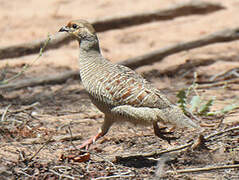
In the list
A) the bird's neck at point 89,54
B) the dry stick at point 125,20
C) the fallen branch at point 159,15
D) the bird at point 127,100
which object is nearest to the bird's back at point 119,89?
the bird at point 127,100

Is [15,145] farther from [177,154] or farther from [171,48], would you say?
[171,48]

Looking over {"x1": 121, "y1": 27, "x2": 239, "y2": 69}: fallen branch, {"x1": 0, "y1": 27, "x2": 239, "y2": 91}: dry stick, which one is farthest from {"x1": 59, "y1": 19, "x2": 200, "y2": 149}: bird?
{"x1": 121, "y1": 27, "x2": 239, "y2": 69}: fallen branch

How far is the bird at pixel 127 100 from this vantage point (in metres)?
4.80

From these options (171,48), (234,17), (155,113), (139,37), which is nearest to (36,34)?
(139,37)

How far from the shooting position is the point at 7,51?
9.21m

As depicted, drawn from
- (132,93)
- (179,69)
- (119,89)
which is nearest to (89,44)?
(119,89)

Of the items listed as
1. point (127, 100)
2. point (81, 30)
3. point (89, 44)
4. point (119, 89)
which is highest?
point (81, 30)

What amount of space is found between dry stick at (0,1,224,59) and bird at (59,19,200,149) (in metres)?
4.35

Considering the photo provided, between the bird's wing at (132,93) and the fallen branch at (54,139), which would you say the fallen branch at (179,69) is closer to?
the fallen branch at (54,139)

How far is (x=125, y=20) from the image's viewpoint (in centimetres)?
1089

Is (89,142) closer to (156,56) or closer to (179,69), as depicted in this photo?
(179,69)

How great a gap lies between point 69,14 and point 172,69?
3.81 metres

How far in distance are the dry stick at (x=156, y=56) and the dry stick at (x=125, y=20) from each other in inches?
58.2

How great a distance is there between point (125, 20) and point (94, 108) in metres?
4.56
